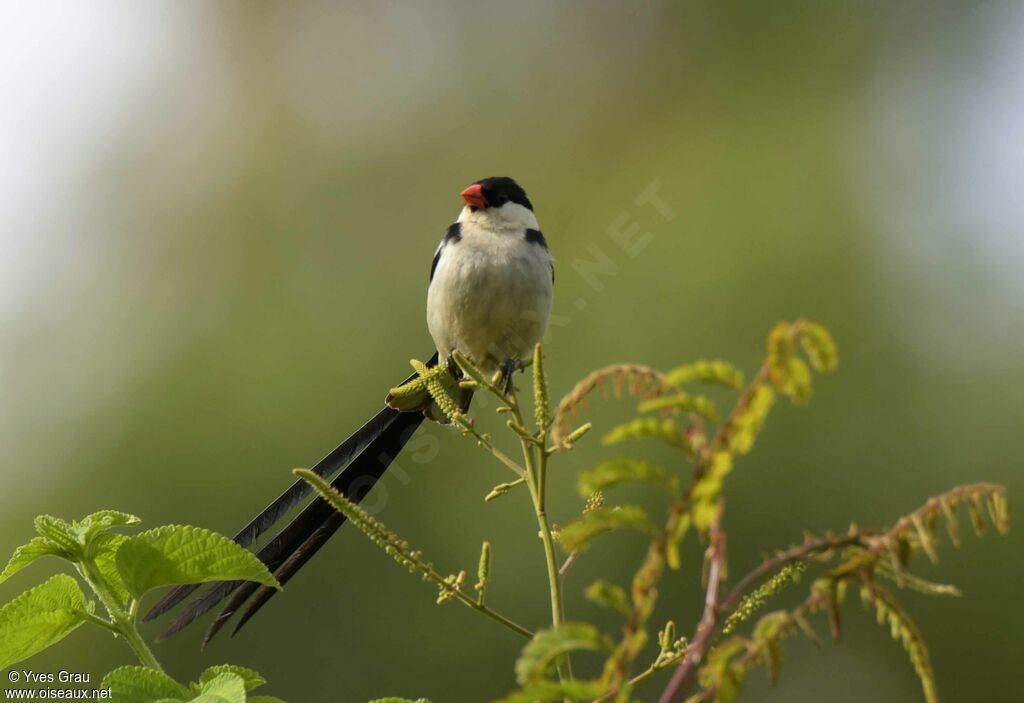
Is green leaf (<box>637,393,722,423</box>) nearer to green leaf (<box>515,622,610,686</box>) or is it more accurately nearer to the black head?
green leaf (<box>515,622,610,686</box>)

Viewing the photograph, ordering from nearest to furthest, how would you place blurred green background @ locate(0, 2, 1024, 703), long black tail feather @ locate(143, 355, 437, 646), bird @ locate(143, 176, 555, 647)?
long black tail feather @ locate(143, 355, 437, 646), bird @ locate(143, 176, 555, 647), blurred green background @ locate(0, 2, 1024, 703)

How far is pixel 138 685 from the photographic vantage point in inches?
35.5

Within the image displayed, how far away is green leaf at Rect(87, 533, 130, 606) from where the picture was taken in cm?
102

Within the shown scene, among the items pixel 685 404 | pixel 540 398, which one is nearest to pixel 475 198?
pixel 540 398

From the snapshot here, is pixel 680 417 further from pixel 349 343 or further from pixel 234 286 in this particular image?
pixel 234 286

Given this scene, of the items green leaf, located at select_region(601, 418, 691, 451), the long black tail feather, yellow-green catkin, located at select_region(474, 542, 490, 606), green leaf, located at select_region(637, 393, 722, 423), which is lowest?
the long black tail feather

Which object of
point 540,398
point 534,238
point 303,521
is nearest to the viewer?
point 540,398

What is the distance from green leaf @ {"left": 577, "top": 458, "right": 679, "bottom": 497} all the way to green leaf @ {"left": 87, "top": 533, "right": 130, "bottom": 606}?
518mm

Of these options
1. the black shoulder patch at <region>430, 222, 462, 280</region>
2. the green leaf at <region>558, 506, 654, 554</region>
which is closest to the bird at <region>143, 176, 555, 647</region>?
the black shoulder patch at <region>430, 222, 462, 280</region>

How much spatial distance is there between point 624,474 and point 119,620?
1.73 feet

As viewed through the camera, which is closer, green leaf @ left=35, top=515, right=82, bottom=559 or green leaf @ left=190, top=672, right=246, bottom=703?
green leaf @ left=190, top=672, right=246, bottom=703

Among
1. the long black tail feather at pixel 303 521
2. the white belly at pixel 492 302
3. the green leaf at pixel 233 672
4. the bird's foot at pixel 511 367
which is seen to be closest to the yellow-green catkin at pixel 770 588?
the green leaf at pixel 233 672

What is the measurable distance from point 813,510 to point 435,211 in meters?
4.65

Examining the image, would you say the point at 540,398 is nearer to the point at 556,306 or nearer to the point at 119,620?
the point at 119,620
